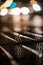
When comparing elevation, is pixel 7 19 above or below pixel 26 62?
below

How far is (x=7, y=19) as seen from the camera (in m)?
8.37

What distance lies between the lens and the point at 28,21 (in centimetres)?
845

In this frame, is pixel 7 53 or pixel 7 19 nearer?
pixel 7 53

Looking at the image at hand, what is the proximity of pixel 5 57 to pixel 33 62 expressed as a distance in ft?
0.83

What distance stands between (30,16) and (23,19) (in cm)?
44

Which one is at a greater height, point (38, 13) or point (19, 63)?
point (19, 63)

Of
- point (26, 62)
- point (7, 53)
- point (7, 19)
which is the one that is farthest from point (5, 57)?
point (7, 19)

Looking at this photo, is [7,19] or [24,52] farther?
[7,19]

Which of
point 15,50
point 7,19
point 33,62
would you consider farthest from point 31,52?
point 7,19

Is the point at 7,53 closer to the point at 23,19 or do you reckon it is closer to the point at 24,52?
the point at 24,52

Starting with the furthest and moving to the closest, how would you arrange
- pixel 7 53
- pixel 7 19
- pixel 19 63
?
pixel 7 19
pixel 7 53
pixel 19 63

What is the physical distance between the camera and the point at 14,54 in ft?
4.97

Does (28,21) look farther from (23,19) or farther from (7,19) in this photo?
(7,19)

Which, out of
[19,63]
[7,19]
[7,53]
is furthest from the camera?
[7,19]
